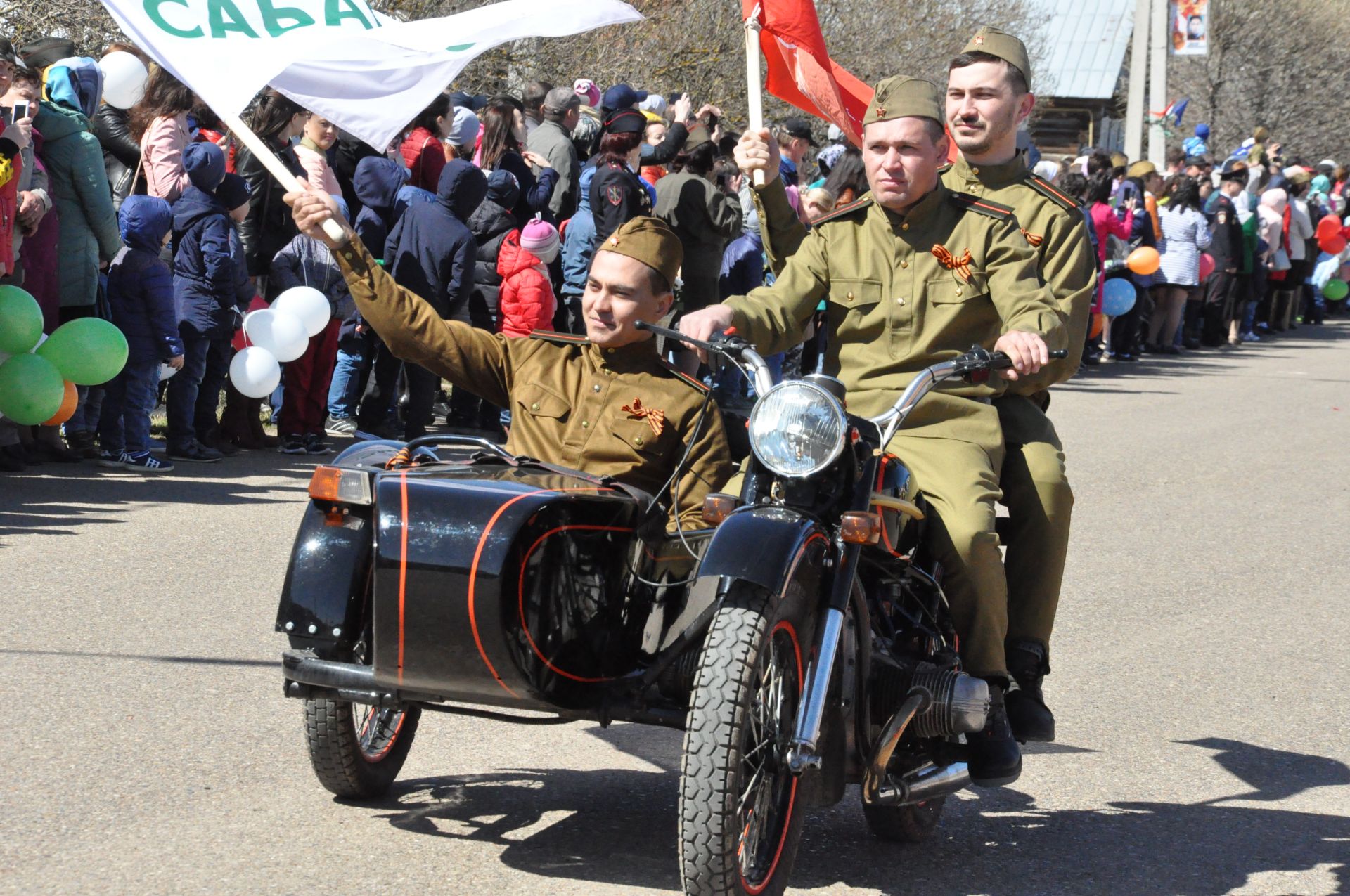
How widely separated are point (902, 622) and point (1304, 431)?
1147cm

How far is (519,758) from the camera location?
17.6 ft

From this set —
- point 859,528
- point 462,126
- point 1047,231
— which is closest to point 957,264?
point 1047,231

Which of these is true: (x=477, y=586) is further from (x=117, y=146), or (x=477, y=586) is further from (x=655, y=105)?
(x=655, y=105)

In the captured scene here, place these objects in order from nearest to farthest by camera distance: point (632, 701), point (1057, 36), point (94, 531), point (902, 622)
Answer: point (632, 701)
point (902, 622)
point (94, 531)
point (1057, 36)

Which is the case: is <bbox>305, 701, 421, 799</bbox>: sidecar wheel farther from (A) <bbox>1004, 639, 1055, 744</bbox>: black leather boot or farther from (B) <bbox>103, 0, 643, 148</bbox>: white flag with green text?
(B) <bbox>103, 0, 643, 148</bbox>: white flag with green text

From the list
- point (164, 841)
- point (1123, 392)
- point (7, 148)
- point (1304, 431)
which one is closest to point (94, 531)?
point (7, 148)

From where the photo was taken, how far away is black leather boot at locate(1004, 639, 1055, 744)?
4.86 m

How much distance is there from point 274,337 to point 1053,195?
20.4 ft

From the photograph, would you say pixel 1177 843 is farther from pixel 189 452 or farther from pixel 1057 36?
pixel 1057 36

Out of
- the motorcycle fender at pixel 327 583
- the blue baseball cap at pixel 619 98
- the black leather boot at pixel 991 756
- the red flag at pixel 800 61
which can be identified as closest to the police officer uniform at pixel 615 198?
the blue baseball cap at pixel 619 98

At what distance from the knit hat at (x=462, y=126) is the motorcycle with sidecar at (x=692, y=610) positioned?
8428mm

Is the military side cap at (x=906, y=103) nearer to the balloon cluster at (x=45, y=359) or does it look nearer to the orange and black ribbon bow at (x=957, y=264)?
the orange and black ribbon bow at (x=957, y=264)

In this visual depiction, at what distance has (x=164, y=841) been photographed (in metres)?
4.36

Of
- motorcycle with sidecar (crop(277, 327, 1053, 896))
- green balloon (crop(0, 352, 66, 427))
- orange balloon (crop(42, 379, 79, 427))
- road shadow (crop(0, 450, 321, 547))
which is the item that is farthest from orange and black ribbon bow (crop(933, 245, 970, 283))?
orange balloon (crop(42, 379, 79, 427))
